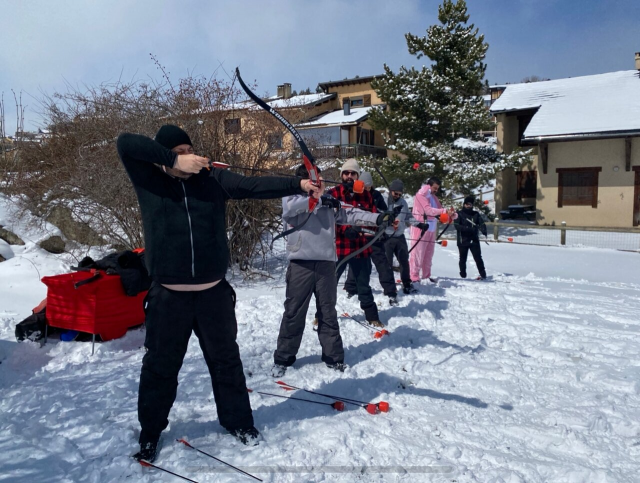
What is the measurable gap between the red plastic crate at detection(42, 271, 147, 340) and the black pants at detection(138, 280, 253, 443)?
1946mm

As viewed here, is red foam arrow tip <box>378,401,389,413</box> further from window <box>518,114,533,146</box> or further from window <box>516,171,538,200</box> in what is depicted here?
window <box>516,171,538,200</box>

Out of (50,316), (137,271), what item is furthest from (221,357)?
(50,316)

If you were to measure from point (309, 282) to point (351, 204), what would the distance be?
1.30 meters

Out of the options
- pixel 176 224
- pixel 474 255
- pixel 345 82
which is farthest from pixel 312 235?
pixel 345 82

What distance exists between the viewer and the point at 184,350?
2.77 m

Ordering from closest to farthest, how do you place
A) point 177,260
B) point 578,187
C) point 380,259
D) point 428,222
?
point 177,260
point 380,259
point 428,222
point 578,187

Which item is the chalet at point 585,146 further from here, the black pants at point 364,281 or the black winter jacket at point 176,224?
the black winter jacket at point 176,224

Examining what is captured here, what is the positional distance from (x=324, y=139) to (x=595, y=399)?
8.21m

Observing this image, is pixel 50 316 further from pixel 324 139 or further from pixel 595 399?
pixel 324 139

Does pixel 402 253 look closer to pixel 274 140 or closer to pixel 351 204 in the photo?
pixel 351 204

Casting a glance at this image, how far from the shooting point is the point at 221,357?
2840 mm

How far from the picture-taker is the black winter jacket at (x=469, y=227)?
816cm

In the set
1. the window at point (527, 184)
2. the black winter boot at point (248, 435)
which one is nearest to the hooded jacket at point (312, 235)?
the black winter boot at point (248, 435)

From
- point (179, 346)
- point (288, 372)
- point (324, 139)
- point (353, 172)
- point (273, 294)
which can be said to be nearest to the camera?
point (179, 346)
